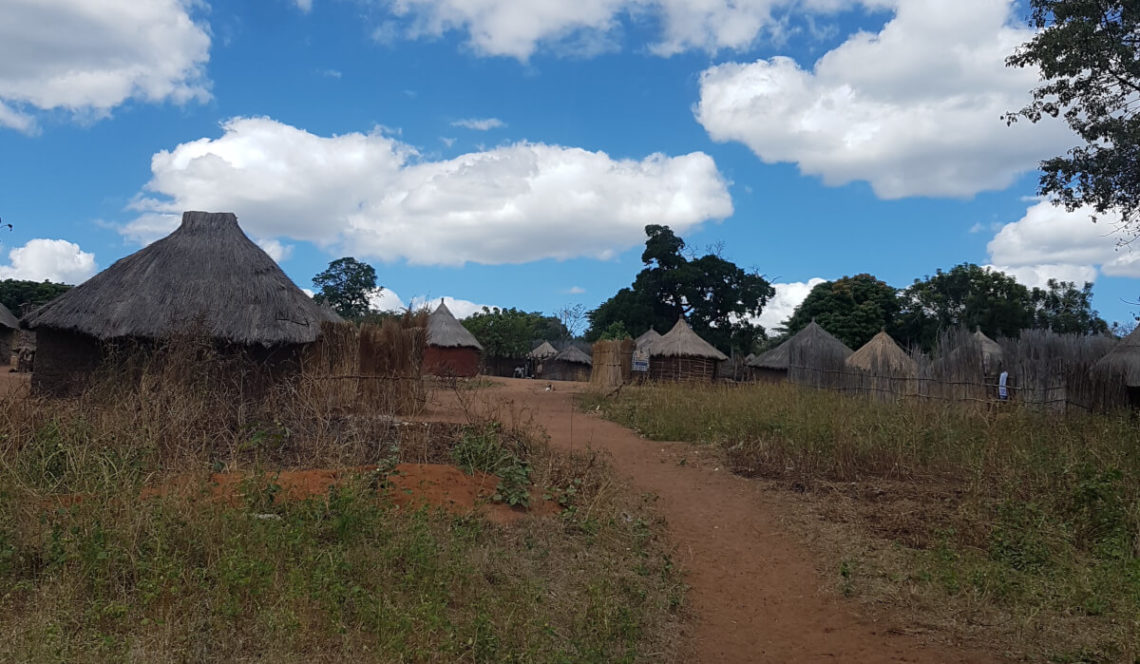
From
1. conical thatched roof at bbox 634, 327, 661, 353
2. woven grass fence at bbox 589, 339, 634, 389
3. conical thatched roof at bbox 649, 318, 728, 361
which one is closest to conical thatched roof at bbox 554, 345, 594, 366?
conical thatched roof at bbox 634, 327, 661, 353

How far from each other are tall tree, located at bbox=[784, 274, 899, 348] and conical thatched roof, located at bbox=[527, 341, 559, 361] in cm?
1212

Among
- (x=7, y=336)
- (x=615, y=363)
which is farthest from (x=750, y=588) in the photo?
(x=7, y=336)

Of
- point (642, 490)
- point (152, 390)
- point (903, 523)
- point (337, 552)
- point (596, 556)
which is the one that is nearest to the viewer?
point (337, 552)

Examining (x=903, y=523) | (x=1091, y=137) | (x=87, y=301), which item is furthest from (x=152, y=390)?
(x=1091, y=137)

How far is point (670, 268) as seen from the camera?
128 feet

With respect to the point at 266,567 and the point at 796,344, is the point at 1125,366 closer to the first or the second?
the point at 796,344

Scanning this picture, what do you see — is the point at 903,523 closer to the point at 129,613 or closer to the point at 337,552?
the point at 337,552

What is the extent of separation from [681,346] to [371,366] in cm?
1604

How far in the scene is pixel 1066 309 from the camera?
3241 centimetres

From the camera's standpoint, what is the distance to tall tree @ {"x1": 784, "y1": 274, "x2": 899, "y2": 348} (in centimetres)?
3300

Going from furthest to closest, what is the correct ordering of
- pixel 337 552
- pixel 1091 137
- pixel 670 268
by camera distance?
pixel 670 268
pixel 1091 137
pixel 337 552

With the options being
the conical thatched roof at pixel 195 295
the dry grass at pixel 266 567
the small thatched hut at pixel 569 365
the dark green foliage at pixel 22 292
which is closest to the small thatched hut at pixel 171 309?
the conical thatched roof at pixel 195 295

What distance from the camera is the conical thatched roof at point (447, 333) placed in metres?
28.3

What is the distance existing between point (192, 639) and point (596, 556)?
2.89 meters
